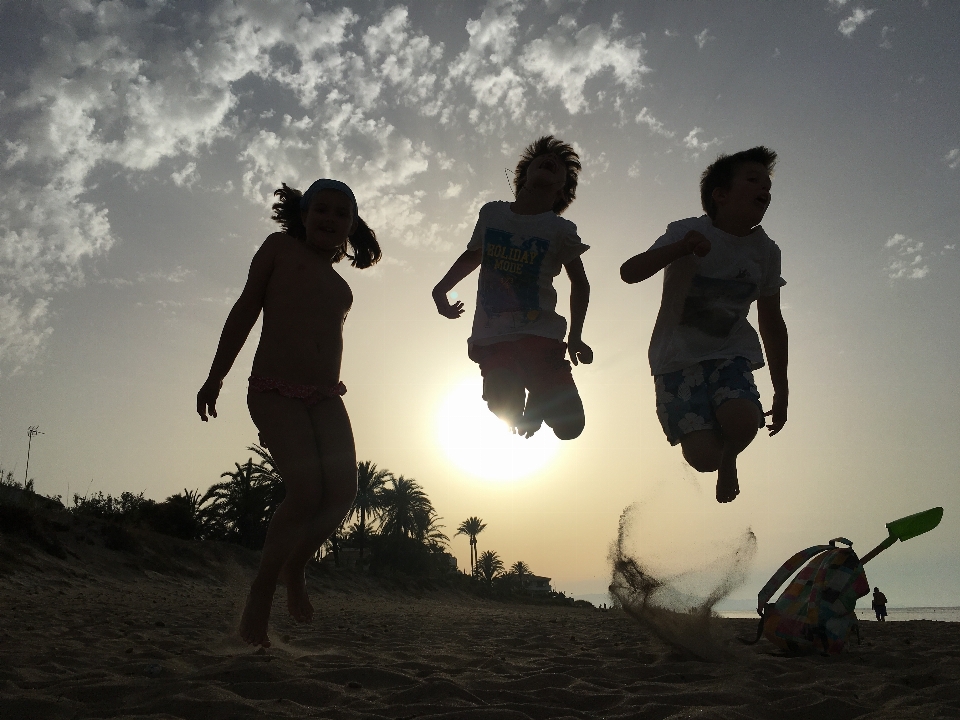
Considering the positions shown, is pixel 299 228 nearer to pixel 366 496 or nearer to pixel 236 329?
pixel 236 329

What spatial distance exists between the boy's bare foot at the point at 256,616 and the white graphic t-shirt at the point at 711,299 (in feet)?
8.83

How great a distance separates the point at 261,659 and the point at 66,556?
17.5 meters

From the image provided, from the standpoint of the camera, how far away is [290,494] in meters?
3.67

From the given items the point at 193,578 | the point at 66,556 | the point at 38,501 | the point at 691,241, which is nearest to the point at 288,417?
the point at 691,241

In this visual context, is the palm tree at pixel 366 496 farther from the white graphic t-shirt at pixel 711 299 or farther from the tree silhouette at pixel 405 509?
the white graphic t-shirt at pixel 711 299

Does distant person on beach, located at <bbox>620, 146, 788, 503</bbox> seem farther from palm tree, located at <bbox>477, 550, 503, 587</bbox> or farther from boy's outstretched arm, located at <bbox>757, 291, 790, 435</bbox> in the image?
→ palm tree, located at <bbox>477, 550, 503, 587</bbox>

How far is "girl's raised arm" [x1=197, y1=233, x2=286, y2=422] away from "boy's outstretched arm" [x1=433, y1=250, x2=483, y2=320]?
126 centimetres

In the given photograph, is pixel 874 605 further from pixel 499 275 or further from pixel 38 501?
pixel 38 501

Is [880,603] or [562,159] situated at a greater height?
[562,159]

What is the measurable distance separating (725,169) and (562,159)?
112 cm

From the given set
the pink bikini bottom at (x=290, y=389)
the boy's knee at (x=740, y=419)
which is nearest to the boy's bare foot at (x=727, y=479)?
the boy's knee at (x=740, y=419)

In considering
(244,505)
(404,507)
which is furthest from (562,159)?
(404,507)

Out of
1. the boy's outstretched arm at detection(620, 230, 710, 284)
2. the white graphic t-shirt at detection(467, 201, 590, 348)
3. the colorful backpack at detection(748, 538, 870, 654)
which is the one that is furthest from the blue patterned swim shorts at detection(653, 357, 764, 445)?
the colorful backpack at detection(748, 538, 870, 654)

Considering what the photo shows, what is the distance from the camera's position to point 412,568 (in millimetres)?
45969
